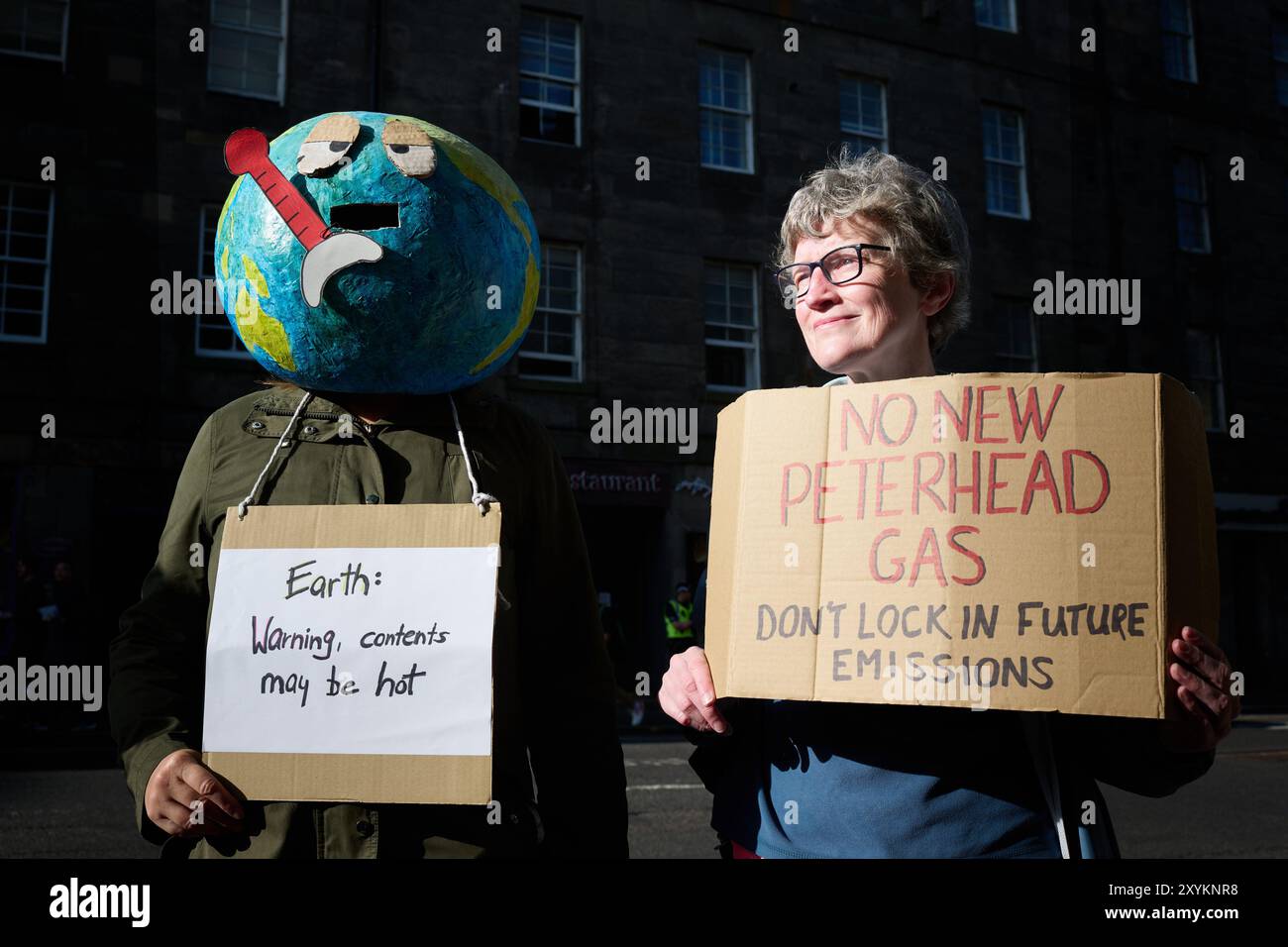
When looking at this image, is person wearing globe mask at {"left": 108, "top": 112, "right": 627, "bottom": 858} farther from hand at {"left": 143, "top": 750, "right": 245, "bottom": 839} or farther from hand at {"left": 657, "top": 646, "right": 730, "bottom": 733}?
hand at {"left": 657, "top": 646, "right": 730, "bottom": 733}

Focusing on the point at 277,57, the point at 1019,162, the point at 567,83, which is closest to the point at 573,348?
the point at 567,83

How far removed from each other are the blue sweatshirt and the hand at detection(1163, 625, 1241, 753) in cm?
25

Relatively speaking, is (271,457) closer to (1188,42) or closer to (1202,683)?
(1202,683)

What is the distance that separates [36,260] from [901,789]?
13.7 metres

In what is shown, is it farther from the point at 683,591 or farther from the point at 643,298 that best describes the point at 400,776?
the point at 643,298

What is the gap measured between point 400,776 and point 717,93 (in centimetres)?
1590

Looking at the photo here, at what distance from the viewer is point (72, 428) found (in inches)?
502

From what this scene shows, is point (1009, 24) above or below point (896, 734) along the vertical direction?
above

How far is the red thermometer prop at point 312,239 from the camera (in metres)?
1.90

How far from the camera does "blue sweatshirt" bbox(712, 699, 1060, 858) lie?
1.75 m

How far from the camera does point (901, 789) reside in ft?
5.81

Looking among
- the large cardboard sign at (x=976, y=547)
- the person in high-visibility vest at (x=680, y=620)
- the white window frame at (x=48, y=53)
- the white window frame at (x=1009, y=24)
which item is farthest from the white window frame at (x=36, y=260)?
the white window frame at (x=1009, y=24)

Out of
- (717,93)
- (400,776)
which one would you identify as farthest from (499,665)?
(717,93)

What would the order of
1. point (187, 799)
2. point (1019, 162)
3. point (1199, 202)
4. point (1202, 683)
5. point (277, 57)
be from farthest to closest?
point (1199, 202)
point (1019, 162)
point (277, 57)
point (187, 799)
point (1202, 683)
